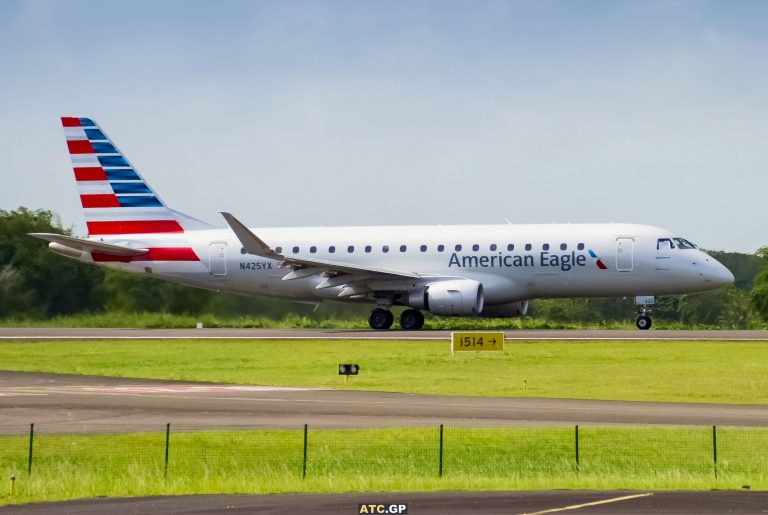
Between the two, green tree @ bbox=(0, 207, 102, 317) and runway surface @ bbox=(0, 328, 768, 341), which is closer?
runway surface @ bbox=(0, 328, 768, 341)

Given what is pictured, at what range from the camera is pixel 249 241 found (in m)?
54.7

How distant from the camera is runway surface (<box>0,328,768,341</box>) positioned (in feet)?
169

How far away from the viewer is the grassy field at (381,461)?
75.8ft

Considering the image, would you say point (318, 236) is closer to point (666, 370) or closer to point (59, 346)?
point (59, 346)

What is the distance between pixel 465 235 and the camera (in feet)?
190

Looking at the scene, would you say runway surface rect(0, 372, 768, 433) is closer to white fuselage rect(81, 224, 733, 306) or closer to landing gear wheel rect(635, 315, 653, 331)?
white fuselage rect(81, 224, 733, 306)

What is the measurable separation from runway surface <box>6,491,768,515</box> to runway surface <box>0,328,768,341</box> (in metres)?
29.3

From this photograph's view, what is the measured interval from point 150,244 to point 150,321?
5119 mm

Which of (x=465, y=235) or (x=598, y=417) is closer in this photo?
(x=598, y=417)

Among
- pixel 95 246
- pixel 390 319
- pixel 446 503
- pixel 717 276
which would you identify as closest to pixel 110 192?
pixel 95 246

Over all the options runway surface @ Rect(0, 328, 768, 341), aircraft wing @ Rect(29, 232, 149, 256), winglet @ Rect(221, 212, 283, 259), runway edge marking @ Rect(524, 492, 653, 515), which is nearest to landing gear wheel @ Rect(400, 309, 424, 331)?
runway surface @ Rect(0, 328, 768, 341)

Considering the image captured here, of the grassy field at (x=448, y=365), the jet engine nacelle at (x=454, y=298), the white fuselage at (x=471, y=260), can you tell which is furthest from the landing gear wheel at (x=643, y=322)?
the grassy field at (x=448, y=365)

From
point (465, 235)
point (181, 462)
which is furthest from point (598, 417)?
point (465, 235)

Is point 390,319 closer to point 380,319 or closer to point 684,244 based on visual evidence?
point 380,319
